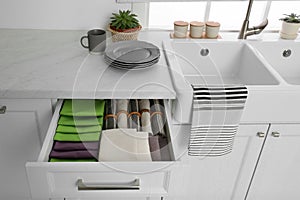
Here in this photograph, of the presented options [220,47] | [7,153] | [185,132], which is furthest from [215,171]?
[7,153]

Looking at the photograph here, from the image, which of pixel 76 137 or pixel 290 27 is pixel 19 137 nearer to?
pixel 76 137

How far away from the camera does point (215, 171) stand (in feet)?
4.92

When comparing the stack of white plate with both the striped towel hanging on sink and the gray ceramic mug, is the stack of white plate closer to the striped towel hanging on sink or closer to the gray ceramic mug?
the gray ceramic mug

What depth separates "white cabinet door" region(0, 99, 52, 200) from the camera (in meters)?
1.33

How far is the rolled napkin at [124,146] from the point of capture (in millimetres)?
1104

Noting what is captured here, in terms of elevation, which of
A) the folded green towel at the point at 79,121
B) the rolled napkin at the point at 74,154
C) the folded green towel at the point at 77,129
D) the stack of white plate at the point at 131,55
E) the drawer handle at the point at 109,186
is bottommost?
the drawer handle at the point at 109,186

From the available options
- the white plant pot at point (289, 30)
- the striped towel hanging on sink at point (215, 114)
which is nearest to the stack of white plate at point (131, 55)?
the striped towel hanging on sink at point (215, 114)

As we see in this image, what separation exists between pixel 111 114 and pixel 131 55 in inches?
10.8

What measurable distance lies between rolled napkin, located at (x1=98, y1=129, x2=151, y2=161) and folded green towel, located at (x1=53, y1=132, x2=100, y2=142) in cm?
3

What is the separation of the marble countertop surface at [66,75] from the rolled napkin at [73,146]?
0.19 meters

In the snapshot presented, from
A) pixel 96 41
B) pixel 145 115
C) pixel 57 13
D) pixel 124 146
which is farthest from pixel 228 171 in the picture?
pixel 57 13

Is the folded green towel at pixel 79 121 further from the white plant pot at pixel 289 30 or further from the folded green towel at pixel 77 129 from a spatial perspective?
the white plant pot at pixel 289 30

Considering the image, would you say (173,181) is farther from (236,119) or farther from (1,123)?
(1,123)

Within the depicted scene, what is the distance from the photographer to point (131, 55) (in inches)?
55.9
